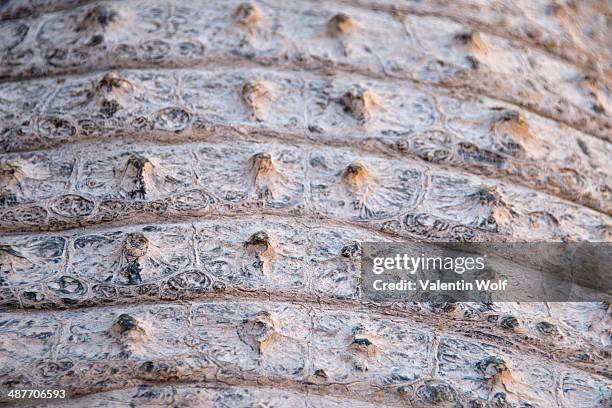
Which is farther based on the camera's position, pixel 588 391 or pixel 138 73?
pixel 138 73

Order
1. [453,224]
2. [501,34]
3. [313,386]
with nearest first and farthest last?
[313,386] < [453,224] < [501,34]

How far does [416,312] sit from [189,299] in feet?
2.28

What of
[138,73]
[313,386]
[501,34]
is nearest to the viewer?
[313,386]

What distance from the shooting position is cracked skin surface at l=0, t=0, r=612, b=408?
345 centimetres

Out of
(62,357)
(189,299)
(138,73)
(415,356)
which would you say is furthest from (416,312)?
(138,73)

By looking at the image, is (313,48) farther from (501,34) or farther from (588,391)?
(588,391)

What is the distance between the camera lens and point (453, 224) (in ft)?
12.8

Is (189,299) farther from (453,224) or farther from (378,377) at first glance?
(453,224)

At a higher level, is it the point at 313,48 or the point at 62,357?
the point at 313,48

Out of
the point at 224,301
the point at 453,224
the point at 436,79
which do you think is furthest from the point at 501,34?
the point at 224,301

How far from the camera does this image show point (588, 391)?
3598 mm

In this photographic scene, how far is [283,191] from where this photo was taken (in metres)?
3.91

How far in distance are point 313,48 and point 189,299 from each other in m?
1.27

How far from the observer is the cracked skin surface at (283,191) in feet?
11.3
